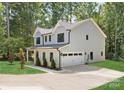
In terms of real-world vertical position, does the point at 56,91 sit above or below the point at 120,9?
below

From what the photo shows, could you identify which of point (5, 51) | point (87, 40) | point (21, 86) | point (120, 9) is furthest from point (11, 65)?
point (120, 9)

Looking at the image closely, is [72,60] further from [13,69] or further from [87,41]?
[13,69]

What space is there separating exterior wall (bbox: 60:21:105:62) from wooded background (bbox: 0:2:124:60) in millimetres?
2037

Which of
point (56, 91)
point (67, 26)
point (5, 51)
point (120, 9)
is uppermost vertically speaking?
point (120, 9)

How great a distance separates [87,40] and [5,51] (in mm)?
7855

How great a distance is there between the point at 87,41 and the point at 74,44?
1.58 metres

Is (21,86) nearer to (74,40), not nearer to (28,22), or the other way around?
(74,40)

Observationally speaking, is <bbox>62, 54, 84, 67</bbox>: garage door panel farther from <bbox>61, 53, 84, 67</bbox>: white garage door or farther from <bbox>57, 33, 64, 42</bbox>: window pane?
<bbox>57, 33, 64, 42</bbox>: window pane

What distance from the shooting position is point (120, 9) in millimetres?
38562

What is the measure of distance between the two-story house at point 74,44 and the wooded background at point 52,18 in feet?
6.78

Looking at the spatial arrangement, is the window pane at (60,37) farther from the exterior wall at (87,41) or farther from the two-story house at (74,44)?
the exterior wall at (87,41)

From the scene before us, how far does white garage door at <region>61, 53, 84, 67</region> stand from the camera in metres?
26.7

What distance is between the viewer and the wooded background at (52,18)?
30858 mm

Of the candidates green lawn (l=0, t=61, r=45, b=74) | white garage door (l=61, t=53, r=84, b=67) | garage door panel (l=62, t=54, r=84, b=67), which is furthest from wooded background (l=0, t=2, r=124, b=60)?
garage door panel (l=62, t=54, r=84, b=67)
